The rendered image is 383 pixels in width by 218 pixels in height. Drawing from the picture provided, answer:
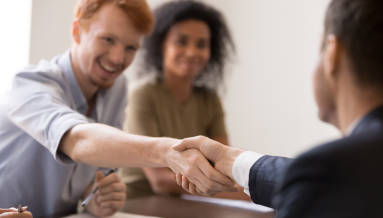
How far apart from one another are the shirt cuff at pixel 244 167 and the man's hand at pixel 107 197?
42cm

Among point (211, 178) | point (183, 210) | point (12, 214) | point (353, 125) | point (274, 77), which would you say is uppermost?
point (353, 125)

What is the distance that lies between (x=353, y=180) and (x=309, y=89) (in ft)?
9.06

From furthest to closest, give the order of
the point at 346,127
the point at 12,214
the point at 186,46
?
the point at 186,46, the point at 12,214, the point at 346,127

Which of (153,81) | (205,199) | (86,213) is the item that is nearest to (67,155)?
(86,213)

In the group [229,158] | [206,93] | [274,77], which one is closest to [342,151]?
[229,158]

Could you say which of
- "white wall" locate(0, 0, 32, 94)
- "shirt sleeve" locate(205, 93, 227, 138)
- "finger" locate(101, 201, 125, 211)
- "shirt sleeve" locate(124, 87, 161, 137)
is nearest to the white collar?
"finger" locate(101, 201, 125, 211)

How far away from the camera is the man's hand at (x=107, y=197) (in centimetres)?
107

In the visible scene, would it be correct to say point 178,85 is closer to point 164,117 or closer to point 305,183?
point 164,117

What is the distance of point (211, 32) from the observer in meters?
2.11

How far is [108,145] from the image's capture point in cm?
90

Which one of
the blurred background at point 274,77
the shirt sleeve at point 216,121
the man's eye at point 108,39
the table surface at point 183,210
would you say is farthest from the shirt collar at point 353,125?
the blurred background at point 274,77

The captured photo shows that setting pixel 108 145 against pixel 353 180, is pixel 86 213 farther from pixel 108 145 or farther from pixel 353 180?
pixel 353 180

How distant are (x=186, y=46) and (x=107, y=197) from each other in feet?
3.51

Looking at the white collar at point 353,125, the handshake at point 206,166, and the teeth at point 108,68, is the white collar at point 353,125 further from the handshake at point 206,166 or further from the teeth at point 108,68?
the teeth at point 108,68
